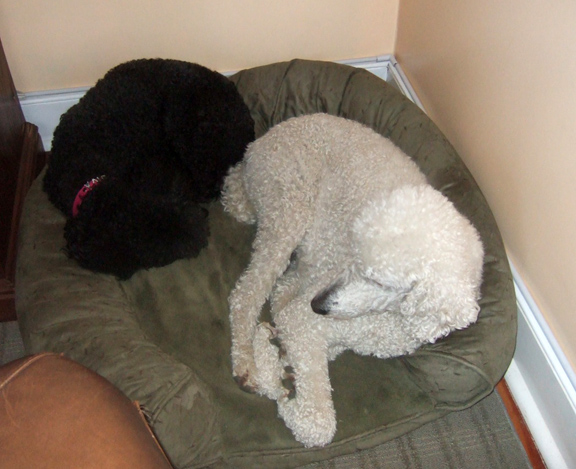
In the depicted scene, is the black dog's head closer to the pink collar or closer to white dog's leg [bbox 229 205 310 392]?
the pink collar

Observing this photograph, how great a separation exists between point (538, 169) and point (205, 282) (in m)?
1.14

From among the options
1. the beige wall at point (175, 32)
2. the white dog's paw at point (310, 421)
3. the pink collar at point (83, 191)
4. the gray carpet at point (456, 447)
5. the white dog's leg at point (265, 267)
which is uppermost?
the beige wall at point (175, 32)

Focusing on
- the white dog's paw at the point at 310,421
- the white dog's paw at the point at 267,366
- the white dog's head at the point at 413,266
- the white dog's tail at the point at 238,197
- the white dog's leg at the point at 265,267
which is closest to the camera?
the white dog's head at the point at 413,266

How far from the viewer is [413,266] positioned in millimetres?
1332

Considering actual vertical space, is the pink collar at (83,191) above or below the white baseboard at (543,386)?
above

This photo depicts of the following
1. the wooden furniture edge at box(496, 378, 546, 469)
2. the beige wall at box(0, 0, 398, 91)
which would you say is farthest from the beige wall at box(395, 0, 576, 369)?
the beige wall at box(0, 0, 398, 91)

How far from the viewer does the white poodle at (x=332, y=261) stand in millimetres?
1352

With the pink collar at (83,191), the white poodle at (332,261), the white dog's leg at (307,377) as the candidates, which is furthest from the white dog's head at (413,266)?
the pink collar at (83,191)

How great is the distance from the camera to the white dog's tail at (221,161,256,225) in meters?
1.99

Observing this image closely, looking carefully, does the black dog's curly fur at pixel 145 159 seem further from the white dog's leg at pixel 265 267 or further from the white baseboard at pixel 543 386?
the white baseboard at pixel 543 386

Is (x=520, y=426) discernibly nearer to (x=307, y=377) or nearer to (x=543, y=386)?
(x=543, y=386)

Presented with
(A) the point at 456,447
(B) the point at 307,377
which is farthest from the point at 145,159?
(A) the point at 456,447

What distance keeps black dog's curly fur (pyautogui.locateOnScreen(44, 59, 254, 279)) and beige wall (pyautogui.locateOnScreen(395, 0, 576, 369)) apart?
2.72ft

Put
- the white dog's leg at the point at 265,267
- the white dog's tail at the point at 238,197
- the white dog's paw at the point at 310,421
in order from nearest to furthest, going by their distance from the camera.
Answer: the white dog's paw at the point at 310,421 → the white dog's leg at the point at 265,267 → the white dog's tail at the point at 238,197
